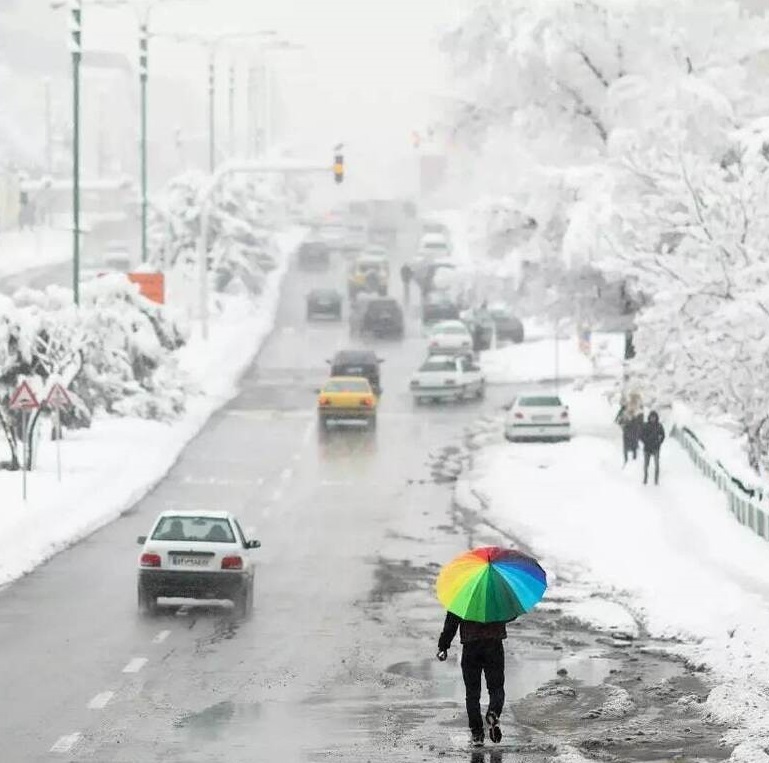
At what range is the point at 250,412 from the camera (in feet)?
198

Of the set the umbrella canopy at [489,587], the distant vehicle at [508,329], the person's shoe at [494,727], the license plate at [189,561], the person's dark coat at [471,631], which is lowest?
the distant vehicle at [508,329]

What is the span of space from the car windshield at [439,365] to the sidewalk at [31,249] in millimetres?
49723

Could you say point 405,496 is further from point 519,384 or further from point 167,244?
point 167,244

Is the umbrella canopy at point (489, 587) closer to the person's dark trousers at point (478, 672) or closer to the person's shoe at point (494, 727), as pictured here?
the person's dark trousers at point (478, 672)

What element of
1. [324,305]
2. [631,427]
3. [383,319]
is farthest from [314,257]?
[631,427]

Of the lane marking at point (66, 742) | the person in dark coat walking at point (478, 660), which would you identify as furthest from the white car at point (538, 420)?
the person in dark coat walking at point (478, 660)

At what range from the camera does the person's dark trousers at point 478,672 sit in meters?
17.1

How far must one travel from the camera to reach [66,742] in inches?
684

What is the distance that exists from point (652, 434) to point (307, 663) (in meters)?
20.6

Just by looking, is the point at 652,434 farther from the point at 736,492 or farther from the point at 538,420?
the point at 538,420

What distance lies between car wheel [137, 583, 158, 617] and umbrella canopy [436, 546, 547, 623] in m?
10.2

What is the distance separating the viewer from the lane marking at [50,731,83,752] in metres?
17.1

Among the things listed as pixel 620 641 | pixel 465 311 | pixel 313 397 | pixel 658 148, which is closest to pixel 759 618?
pixel 620 641

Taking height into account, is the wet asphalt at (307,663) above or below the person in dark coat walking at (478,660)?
below
